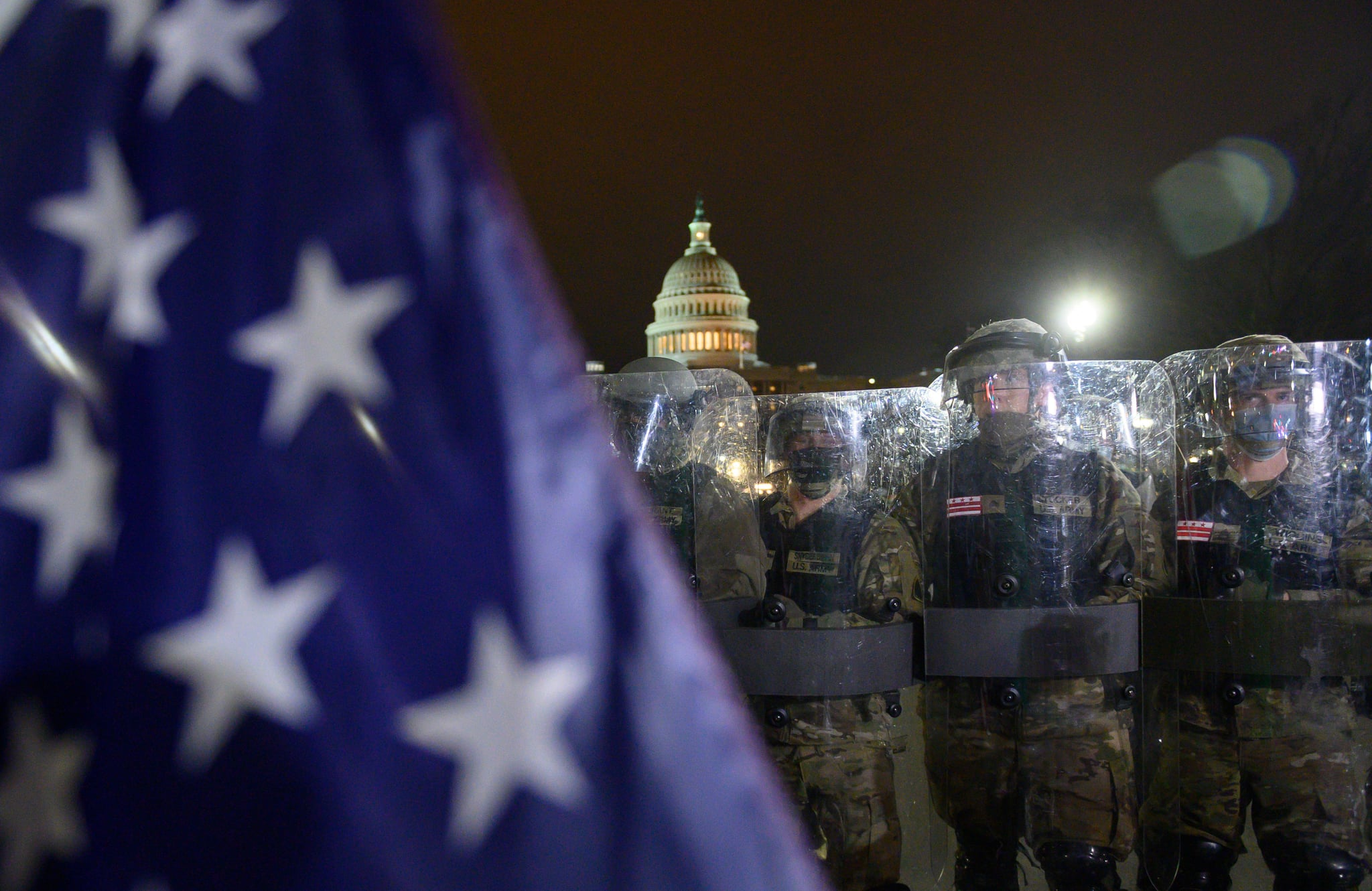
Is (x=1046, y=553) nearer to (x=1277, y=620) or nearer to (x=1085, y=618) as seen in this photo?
(x=1085, y=618)

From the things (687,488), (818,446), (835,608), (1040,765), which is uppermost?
(818,446)

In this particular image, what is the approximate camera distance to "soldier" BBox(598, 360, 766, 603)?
4156 mm

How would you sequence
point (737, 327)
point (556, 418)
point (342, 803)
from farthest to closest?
point (737, 327)
point (556, 418)
point (342, 803)

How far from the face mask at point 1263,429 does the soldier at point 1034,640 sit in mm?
417

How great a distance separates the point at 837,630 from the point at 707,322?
234ft

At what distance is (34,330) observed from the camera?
129 centimetres

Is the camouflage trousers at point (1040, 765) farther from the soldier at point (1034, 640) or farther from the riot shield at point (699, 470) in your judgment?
the riot shield at point (699, 470)

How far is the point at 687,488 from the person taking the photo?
4539 mm

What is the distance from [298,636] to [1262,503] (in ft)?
12.0

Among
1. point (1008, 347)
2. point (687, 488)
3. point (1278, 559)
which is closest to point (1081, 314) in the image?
point (1008, 347)

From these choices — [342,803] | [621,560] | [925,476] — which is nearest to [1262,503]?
[925,476]

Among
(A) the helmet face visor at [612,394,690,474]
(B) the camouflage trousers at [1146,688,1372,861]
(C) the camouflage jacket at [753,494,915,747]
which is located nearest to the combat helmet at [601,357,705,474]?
(A) the helmet face visor at [612,394,690,474]

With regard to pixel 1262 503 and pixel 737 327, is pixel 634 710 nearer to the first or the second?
pixel 1262 503

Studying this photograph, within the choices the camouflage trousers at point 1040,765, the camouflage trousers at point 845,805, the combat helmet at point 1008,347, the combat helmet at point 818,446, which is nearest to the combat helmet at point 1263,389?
the combat helmet at point 1008,347
